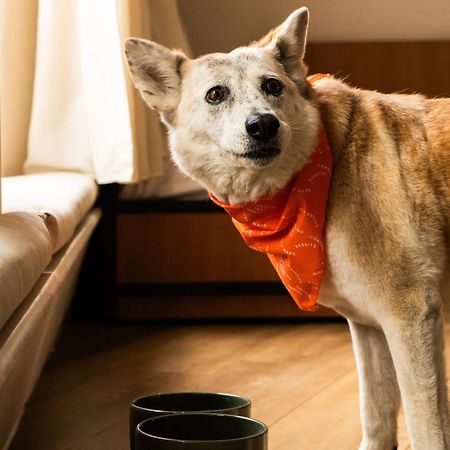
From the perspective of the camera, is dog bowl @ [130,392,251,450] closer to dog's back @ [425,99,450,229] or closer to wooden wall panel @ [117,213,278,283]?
dog's back @ [425,99,450,229]

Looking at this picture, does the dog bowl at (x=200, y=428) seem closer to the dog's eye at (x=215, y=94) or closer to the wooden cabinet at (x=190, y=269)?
the dog's eye at (x=215, y=94)

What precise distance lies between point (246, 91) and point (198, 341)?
1643 millimetres

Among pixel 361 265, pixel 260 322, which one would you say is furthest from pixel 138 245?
pixel 361 265

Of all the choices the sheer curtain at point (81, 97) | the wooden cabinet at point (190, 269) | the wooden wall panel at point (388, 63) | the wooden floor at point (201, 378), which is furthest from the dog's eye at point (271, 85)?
the wooden wall panel at point (388, 63)

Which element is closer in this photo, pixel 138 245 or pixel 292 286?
pixel 292 286

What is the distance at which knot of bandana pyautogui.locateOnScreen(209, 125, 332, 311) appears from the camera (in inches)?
73.5

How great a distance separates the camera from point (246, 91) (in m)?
1.92

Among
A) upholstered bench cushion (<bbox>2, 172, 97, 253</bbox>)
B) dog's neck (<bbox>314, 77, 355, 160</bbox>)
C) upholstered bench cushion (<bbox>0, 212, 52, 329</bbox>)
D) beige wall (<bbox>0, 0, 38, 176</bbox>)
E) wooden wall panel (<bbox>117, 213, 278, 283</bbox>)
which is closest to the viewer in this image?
upholstered bench cushion (<bbox>0, 212, 52, 329</bbox>)

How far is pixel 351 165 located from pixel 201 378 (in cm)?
118

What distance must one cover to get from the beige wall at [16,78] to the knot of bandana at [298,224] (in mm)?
1015

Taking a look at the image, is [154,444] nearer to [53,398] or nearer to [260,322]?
[53,398]

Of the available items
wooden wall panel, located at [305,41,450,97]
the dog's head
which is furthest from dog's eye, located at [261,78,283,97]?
wooden wall panel, located at [305,41,450,97]

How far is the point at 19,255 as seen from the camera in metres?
1.68

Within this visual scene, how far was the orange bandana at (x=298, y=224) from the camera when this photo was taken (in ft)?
6.13
